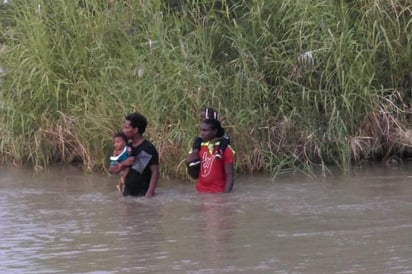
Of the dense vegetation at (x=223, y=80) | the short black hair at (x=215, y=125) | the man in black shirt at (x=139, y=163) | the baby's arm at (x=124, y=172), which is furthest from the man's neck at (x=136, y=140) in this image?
the dense vegetation at (x=223, y=80)

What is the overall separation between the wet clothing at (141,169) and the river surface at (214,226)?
0.11 metres

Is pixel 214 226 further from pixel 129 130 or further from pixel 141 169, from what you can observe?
pixel 129 130

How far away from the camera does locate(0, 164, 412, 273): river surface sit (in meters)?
6.18

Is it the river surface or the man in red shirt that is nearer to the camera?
the river surface

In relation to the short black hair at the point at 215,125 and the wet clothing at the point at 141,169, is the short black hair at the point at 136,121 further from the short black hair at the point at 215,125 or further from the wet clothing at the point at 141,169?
the short black hair at the point at 215,125

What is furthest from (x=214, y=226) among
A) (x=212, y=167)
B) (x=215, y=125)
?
(x=215, y=125)

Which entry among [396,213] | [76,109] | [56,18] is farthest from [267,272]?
[56,18]

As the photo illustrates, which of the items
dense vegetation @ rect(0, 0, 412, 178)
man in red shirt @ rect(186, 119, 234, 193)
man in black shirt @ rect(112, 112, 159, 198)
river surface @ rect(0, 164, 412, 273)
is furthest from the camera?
dense vegetation @ rect(0, 0, 412, 178)

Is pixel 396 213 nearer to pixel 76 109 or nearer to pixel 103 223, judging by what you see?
pixel 103 223

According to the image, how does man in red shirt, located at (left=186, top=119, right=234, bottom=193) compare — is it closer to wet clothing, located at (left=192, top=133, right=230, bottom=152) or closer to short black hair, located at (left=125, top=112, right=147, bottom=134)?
wet clothing, located at (left=192, top=133, right=230, bottom=152)

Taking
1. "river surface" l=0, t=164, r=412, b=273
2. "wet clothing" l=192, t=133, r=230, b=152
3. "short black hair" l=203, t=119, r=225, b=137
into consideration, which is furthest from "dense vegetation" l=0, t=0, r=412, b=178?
"short black hair" l=203, t=119, r=225, b=137

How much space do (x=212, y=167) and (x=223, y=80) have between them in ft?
4.95

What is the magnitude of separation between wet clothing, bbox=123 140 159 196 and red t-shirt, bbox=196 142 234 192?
1.45ft

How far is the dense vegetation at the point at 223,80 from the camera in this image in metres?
9.70
